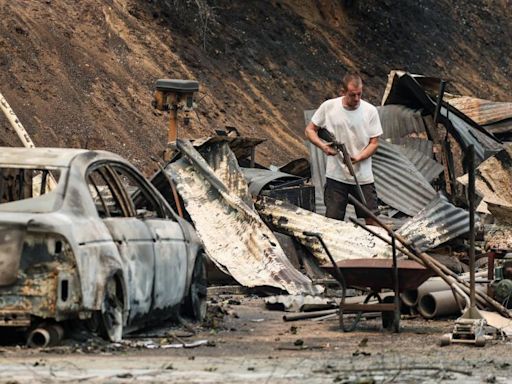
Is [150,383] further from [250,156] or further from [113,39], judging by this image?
[113,39]

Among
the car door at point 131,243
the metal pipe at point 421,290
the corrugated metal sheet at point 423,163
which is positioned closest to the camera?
the car door at point 131,243

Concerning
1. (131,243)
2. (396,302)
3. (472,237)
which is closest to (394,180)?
(396,302)

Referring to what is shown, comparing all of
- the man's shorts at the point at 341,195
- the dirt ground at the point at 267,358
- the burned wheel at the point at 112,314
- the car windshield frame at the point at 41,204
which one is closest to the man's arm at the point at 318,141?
the man's shorts at the point at 341,195

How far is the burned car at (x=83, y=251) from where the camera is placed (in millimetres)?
10562

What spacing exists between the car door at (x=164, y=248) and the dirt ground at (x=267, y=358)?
32 cm

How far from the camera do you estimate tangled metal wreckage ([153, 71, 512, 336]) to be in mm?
16812

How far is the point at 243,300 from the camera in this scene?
1612 centimetres

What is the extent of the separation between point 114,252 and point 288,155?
21.1 m

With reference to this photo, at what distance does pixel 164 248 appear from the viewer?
40.5ft

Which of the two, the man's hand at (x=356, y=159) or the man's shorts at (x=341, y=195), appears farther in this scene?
the man's shorts at (x=341, y=195)

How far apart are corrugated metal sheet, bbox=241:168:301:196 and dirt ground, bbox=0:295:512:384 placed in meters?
5.01

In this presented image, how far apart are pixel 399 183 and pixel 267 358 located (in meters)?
10.3

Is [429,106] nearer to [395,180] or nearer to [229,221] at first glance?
[395,180]

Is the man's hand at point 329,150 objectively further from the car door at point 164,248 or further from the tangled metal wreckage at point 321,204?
the car door at point 164,248
